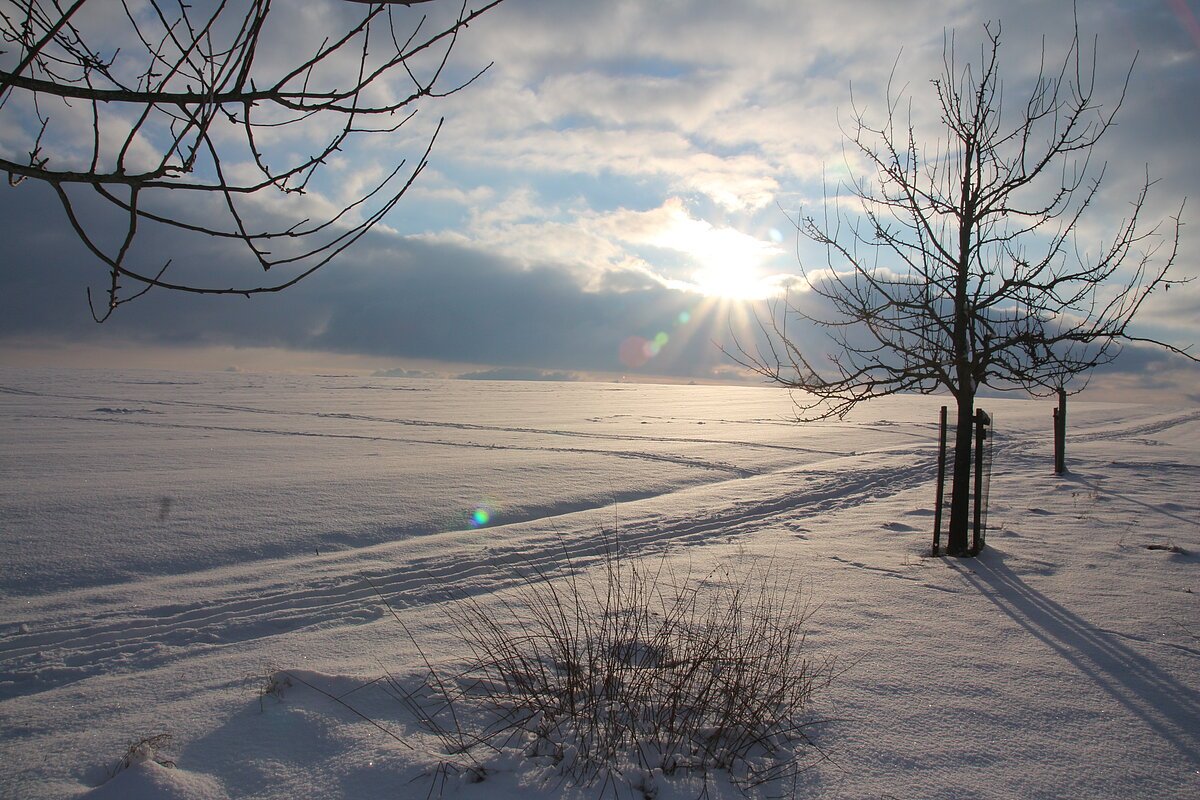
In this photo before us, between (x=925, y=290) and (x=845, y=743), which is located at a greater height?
(x=925, y=290)

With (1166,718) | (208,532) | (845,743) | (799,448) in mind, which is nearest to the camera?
(845,743)

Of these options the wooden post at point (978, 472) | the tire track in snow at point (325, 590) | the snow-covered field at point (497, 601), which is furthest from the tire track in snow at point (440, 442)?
the wooden post at point (978, 472)

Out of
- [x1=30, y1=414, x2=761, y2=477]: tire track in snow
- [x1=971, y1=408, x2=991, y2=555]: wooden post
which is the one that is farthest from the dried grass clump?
[x1=30, y1=414, x2=761, y2=477]: tire track in snow

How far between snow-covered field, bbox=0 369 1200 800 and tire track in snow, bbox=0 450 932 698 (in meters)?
0.03

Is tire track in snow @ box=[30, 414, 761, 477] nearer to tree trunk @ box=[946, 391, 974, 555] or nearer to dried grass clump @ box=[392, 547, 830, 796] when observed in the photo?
tree trunk @ box=[946, 391, 974, 555]

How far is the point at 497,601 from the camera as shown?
18.0 ft

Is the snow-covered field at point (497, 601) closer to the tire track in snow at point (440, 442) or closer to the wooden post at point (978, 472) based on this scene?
the wooden post at point (978, 472)

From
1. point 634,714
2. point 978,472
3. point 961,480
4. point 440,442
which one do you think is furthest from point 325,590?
point 440,442

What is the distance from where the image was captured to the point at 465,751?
290 cm

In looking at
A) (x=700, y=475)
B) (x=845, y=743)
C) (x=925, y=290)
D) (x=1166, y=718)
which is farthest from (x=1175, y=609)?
(x=700, y=475)

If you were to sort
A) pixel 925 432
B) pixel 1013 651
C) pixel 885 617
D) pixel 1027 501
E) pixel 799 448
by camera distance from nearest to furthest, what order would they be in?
pixel 1013 651
pixel 885 617
pixel 1027 501
pixel 799 448
pixel 925 432

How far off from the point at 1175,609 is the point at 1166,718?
2261mm

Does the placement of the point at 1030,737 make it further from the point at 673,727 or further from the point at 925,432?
the point at 925,432

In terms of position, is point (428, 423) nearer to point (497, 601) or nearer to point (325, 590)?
point (325, 590)
